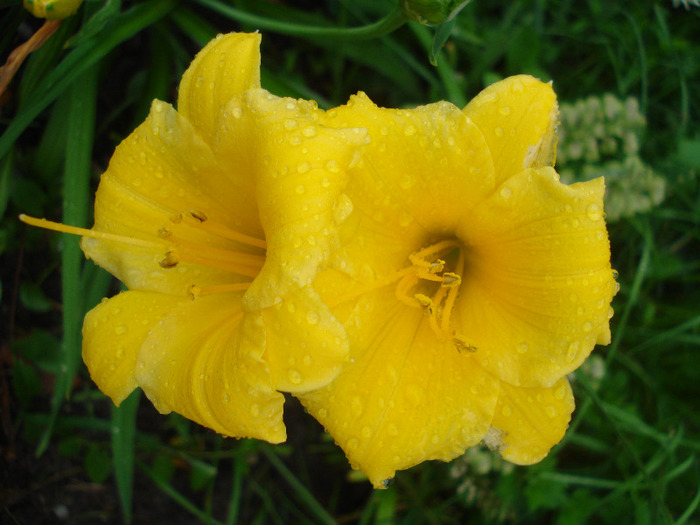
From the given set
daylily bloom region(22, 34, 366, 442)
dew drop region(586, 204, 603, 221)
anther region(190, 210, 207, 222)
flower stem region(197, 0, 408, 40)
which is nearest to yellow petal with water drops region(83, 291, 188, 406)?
daylily bloom region(22, 34, 366, 442)

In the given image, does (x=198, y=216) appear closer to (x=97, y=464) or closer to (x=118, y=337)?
(x=118, y=337)

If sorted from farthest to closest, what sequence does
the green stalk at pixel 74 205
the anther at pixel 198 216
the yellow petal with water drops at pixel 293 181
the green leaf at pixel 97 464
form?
1. the green leaf at pixel 97 464
2. the green stalk at pixel 74 205
3. the anther at pixel 198 216
4. the yellow petal with water drops at pixel 293 181

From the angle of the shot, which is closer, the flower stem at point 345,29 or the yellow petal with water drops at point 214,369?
the yellow petal with water drops at point 214,369

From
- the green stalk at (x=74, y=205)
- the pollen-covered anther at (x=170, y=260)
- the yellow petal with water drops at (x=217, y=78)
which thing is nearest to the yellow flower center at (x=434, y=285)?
the pollen-covered anther at (x=170, y=260)

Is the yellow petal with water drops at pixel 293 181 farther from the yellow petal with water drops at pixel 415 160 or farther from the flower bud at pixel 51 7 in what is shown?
the flower bud at pixel 51 7

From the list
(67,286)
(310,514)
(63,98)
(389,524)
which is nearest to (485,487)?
(389,524)

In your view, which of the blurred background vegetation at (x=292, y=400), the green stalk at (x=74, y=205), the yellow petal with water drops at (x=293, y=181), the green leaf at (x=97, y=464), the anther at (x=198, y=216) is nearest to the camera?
the yellow petal with water drops at (x=293, y=181)

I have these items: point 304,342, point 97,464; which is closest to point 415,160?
point 304,342
